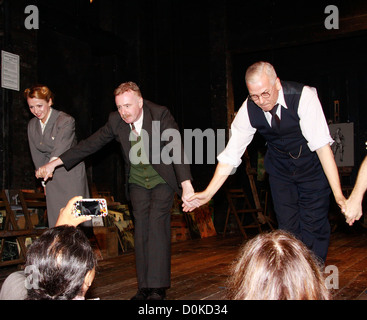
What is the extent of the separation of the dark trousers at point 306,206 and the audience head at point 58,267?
198cm

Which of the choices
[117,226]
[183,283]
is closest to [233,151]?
[183,283]

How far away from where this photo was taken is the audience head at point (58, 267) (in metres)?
1.27

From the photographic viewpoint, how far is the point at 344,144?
8758 millimetres

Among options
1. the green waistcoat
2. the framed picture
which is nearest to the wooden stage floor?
the green waistcoat

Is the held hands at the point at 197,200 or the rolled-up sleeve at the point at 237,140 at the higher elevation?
the rolled-up sleeve at the point at 237,140

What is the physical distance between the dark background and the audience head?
14.3 feet

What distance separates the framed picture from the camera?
A: 866cm

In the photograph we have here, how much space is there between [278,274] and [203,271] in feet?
11.9

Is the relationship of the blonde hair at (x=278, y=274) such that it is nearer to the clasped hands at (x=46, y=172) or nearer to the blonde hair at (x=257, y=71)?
the blonde hair at (x=257, y=71)

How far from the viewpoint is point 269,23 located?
7.87 m

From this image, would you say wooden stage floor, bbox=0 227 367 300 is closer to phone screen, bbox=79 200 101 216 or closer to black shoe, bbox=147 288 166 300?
black shoe, bbox=147 288 166 300

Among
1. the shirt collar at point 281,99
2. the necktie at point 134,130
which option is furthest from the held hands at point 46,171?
the shirt collar at point 281,99

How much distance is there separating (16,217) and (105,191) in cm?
230

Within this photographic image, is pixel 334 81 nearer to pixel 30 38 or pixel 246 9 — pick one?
pixel 246 9
